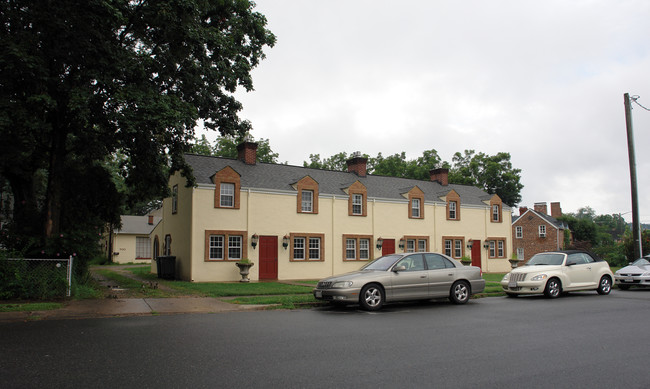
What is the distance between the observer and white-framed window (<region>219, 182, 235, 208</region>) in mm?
23859

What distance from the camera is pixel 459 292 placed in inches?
537

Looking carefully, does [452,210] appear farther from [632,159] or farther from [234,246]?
[234,246]

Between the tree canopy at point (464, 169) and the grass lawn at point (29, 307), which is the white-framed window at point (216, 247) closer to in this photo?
the grass lawn at point (29, 307)

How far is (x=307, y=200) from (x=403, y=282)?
14404 mm

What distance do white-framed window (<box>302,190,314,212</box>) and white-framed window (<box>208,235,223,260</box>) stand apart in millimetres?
5098

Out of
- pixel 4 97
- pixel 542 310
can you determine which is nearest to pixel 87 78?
pixel 4 97

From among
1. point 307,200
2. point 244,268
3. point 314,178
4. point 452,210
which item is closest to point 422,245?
point 452,210

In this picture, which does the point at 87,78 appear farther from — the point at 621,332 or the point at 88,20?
the point at 621,332

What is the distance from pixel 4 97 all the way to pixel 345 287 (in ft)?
33.6

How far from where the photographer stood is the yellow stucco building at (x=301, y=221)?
23.5m

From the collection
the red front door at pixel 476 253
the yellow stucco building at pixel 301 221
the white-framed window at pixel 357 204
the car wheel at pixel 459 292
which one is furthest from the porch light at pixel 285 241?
the red front door at pixel 476 253

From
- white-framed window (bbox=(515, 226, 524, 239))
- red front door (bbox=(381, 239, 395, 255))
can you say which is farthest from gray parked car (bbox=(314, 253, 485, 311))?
white-framed window (bbox=(515, 226, 524, 239))

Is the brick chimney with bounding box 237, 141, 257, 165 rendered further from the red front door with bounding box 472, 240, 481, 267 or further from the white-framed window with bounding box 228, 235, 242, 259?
the red front door with bounding box 472, 240, 481, 267

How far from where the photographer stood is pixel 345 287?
12094 mm
